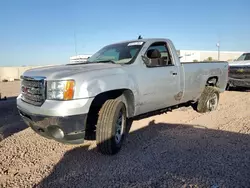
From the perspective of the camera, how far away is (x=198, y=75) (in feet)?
19.5

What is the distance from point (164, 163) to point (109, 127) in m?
0.97

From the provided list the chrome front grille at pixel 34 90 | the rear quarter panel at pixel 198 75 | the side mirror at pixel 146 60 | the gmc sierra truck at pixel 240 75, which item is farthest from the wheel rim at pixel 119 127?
the gmc sierra truck at pixel 240 75

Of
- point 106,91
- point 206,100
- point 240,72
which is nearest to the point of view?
point 106,91

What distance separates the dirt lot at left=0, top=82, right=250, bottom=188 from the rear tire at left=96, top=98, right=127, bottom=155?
17cm

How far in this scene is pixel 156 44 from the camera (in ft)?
17.1

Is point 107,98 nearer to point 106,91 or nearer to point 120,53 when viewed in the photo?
point 106,91

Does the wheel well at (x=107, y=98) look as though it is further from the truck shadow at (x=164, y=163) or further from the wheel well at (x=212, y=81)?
the wheel well at (x=212, y=81)

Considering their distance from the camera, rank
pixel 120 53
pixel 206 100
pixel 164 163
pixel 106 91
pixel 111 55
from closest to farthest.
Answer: pixel 164 163 → pixel 106 91 → pixel 120 53 → pixel 111 55 → pixel 206 100

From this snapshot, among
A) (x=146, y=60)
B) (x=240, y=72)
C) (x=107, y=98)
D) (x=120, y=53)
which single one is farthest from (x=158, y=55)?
(x=240, y=72)

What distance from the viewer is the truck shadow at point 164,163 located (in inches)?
115

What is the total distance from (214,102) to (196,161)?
3951 mm

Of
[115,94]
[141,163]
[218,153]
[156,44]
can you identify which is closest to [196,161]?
[218,153]

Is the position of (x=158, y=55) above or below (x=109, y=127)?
above

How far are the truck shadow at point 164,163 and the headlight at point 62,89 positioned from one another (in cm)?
102
